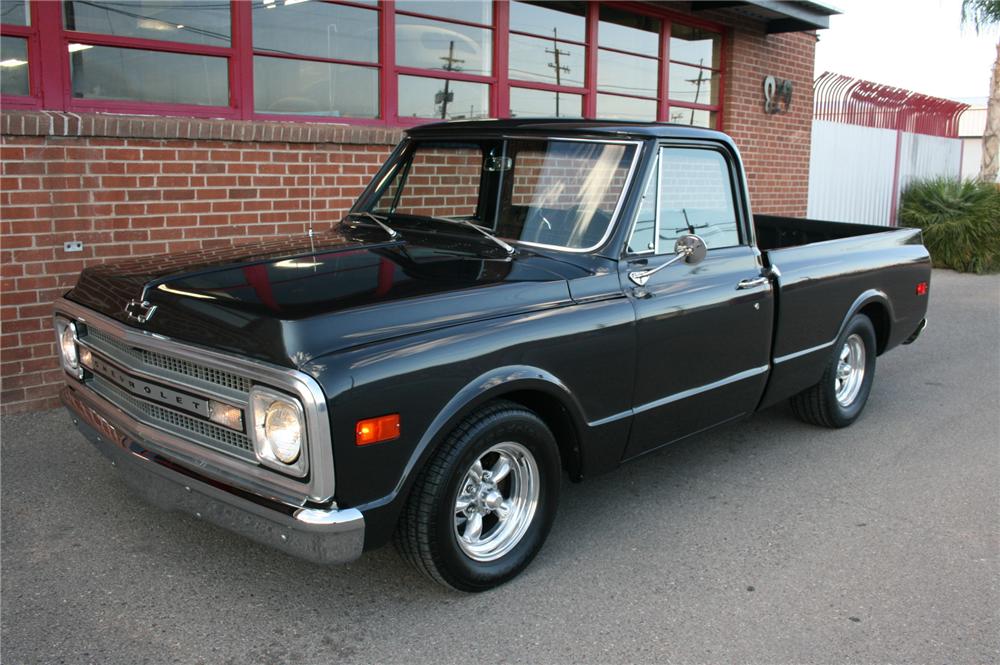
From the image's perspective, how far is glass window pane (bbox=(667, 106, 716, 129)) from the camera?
34.2 feet

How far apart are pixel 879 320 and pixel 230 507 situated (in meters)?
4.58

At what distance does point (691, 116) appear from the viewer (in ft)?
34.9

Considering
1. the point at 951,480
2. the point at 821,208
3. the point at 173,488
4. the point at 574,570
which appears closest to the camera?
the point at 173,488

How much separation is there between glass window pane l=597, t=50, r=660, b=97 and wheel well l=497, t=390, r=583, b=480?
6464 mm

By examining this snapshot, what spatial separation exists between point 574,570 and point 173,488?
1.61 m

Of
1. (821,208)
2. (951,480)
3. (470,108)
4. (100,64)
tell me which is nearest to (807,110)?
(821,208)

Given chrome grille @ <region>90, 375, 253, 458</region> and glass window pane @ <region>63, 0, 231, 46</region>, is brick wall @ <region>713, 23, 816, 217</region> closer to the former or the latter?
glass window pane @ <region>63, 0, 231, 46</region>

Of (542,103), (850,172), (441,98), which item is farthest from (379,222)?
(850,172)

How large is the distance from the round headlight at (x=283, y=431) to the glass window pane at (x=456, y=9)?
5461mm

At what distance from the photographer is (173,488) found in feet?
10.5

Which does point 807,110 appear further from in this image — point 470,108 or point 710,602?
point 710,602

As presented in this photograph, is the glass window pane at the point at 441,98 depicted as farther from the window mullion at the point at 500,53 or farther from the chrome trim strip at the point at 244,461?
the chrome trim strip at the point at 244,461

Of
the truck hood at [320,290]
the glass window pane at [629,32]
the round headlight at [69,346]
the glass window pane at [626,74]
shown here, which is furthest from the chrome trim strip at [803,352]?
the glass window pane at [629,32]

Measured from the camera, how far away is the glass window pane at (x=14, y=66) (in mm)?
5434
